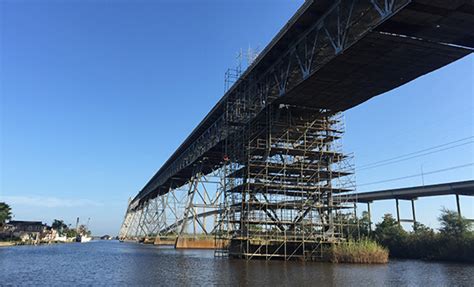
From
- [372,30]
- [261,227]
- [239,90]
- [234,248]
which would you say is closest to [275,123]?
[239,90]

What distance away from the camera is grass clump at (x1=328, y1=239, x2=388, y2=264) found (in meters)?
33.3

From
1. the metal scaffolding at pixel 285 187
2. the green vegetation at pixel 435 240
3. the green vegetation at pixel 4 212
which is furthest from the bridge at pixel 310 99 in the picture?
the green vegetation at pixel 4 212

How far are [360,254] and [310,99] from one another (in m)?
14.0

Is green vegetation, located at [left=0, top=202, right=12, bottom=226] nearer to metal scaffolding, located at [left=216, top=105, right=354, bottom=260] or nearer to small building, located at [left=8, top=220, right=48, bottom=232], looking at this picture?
small building, located at [left=8, top=220, right=48, bottom=232]

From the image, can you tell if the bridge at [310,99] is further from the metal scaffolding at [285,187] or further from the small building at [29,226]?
the small building at [29,226]

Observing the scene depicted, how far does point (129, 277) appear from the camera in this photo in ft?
74.2

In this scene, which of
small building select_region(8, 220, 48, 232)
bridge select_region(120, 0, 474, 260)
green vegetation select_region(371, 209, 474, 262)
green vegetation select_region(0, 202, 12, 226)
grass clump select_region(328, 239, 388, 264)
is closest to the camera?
bridge select_region(120, 0, 474, 260)

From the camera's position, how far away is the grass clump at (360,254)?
33.3 m

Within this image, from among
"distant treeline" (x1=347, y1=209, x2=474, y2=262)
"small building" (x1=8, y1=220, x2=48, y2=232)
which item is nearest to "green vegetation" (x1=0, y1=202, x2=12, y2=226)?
"small building" (x1=8, y1=220, x2=48, y2=232)

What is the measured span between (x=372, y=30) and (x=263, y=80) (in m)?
16.8

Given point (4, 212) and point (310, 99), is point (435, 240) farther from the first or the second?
point (4, 212)

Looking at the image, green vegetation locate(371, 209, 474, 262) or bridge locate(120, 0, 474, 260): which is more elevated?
bridge locate(120, 0, 474, 260)

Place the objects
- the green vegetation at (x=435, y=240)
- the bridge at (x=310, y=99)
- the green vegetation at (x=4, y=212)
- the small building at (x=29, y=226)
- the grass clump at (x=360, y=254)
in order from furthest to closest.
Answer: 1. the small building at (x=29, y=226)
2. the green vegetation at (x=4, y=212)
3. the green vegetation at (x=435, y=240)
4. the grass clump at (x=360, y=254)
5. the bridge at (x=310, y=99)

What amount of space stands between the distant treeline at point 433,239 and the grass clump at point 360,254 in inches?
292
